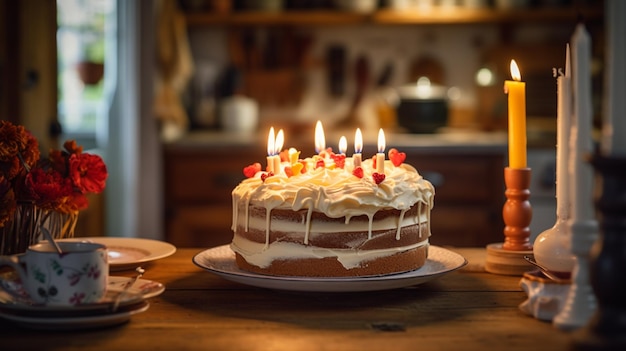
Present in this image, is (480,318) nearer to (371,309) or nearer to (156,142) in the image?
(371,309)

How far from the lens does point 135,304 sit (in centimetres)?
124

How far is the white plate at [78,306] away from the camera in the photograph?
3.81 feet

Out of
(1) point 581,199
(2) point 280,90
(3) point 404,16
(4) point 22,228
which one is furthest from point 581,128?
(2) point 280,90

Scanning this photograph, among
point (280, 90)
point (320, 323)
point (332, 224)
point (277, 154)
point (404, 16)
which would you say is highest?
point (404, 16)

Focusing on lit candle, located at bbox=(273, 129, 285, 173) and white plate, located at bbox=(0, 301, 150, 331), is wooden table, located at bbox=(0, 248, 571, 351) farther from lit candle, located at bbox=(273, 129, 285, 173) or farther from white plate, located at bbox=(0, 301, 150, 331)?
lit candle, located at bbox=(273, 129, 285, 173)

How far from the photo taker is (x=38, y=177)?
1476 mm

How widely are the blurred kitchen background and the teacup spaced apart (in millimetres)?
1910

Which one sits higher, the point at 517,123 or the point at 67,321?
the point at 517,123

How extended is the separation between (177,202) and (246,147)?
40 centimetres

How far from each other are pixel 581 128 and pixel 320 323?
1.43 ft

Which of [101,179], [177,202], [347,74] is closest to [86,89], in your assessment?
[177,202]

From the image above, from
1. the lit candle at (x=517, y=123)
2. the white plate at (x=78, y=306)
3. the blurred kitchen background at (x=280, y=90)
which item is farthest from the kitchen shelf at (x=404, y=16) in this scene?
the white plate at (x=78, y=306)

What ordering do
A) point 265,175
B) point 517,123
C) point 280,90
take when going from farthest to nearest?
point 280,90 → point 517,123 → point 265,175

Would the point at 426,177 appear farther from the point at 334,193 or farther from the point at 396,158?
the point at 334,193
